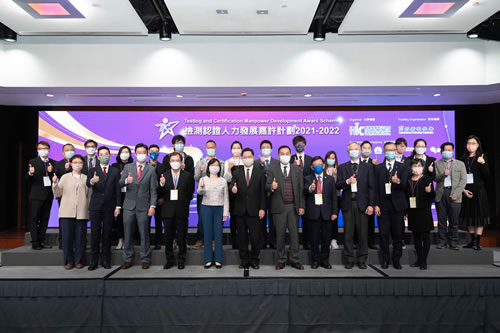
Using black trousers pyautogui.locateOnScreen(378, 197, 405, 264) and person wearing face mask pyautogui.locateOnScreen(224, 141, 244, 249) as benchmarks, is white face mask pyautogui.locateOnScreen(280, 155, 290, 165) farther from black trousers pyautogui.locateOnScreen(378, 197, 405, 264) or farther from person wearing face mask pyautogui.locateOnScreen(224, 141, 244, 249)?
black trousers pyautogui.locateOnScreen(378, 197, 405, 264)

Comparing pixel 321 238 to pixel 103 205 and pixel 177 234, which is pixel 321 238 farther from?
pixel 103 205

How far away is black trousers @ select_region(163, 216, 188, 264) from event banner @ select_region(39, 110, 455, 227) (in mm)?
2937

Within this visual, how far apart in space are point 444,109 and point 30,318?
311 inches

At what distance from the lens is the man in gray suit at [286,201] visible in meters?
4.45

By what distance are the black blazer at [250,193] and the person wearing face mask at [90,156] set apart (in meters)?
1.96

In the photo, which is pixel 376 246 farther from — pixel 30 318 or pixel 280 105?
pixel 30 318

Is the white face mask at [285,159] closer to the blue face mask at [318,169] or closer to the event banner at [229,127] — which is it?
the blue face mask at [318,169]

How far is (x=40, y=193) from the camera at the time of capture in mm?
5160

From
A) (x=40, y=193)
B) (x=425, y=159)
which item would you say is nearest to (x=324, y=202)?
(x=425, y=159)

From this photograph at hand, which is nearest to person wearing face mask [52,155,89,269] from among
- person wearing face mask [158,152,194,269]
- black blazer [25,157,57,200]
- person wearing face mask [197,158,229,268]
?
black blazer [25,157,57,200]

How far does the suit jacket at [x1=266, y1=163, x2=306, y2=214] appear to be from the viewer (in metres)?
4.46

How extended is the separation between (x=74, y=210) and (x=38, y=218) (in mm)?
1168

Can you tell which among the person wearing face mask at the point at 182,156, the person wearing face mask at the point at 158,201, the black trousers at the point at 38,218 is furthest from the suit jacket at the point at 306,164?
the black trousers at the point at 38,218

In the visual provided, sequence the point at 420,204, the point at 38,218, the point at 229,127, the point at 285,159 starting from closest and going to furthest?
the point at 420,204 < the point at 285,159 < the point at 38,218 < the point at 229,127
